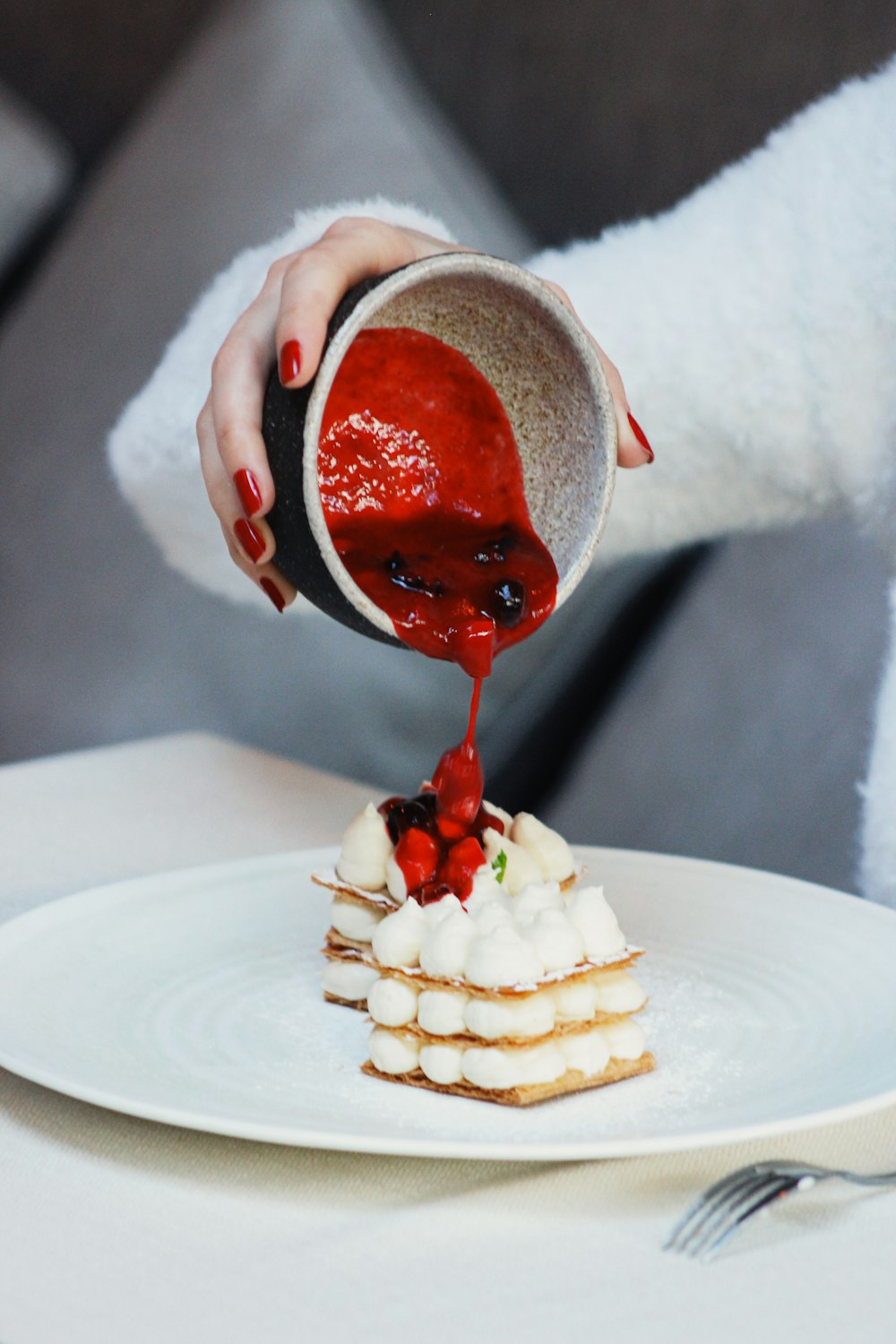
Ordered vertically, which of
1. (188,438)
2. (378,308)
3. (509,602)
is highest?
(188,438)

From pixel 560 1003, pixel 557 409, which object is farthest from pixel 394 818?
pixel 557 409

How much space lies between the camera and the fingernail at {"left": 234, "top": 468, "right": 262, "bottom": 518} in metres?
0.96

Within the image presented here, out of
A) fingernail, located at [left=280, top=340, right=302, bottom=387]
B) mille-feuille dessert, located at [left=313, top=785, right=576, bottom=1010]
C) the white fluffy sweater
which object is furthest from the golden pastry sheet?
the white fluffy sweater

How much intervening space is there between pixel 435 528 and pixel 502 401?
0.37 feet

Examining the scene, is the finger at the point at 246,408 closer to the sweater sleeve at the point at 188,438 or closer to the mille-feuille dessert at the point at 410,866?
the mille-feuille dessert at the point at 410,866

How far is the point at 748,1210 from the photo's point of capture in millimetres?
703

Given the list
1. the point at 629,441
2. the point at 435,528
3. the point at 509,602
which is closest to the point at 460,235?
the point at 629,441

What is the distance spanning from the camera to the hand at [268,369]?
3.09ft

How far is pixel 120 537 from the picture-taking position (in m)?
2.14

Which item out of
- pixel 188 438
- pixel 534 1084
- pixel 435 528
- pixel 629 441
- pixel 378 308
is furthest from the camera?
pixel 188 438

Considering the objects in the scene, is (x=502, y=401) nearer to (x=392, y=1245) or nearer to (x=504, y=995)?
(x=504, y=995)

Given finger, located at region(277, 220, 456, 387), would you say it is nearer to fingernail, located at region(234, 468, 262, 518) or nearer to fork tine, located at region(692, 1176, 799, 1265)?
fingernail, located at region(234, 468, 262, 518)

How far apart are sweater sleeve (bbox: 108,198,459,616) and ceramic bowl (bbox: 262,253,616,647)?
93 centimetres

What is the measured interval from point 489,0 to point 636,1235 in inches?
65.7
